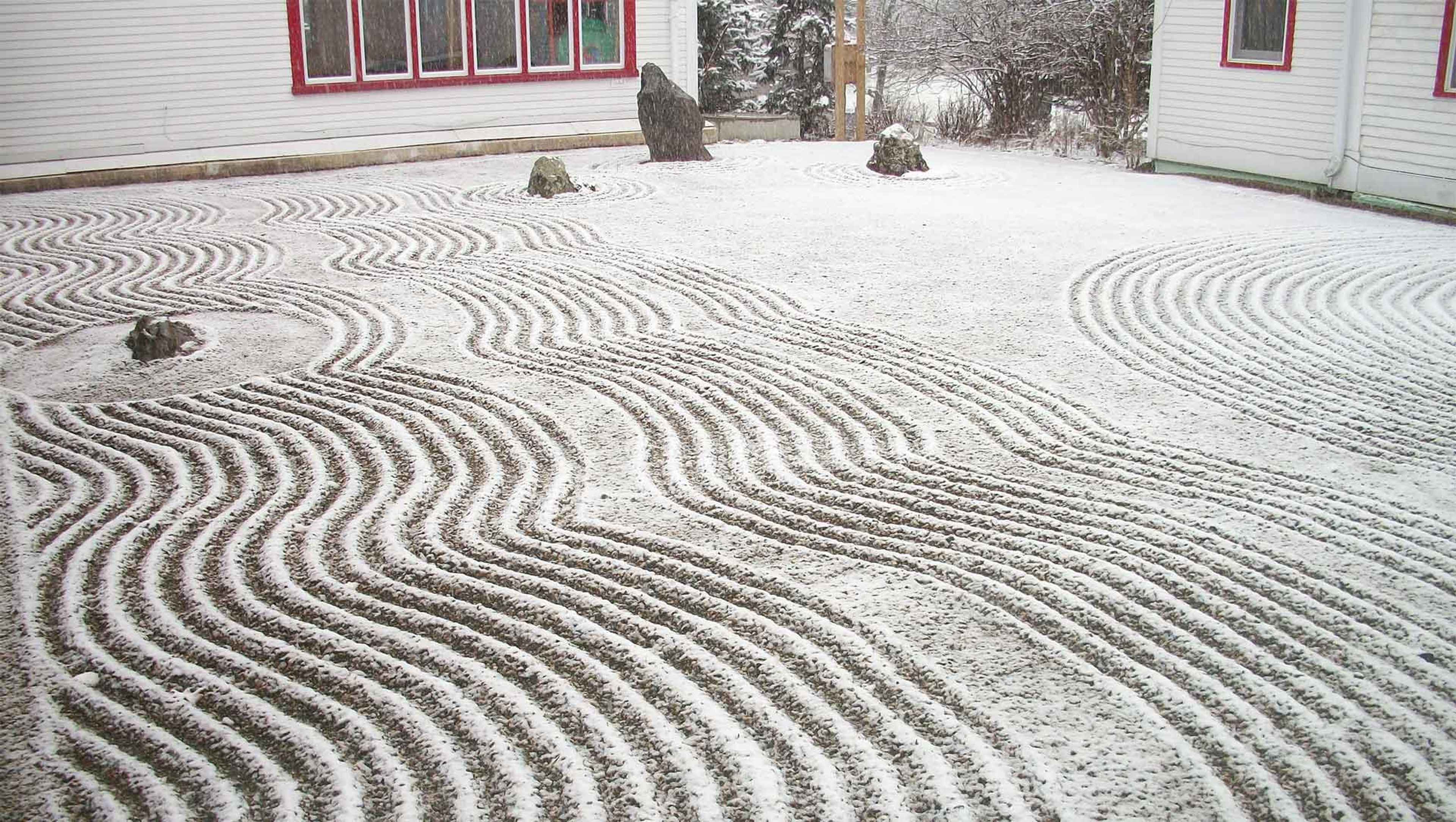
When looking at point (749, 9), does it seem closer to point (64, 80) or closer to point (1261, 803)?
point (64, 80)

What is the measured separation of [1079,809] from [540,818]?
1.24 meters

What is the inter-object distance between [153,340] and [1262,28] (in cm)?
1062

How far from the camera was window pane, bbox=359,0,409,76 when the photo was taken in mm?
14250

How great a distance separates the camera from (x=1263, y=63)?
11.7 metres

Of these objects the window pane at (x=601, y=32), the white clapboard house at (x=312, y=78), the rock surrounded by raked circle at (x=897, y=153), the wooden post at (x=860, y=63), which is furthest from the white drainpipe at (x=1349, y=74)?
the window pane at (x=601, y=32)

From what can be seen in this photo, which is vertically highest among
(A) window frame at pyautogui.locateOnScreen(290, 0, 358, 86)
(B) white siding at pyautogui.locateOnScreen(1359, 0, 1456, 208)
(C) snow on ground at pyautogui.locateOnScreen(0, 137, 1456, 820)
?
(A) window frame at pyautogui.locateOnScreen(290, 0, 358, 86)

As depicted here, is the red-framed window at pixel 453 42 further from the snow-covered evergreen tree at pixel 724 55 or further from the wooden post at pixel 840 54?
the snow-covered evergreen tree at pixel 724 55

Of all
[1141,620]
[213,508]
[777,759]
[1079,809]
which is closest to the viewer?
[1079,809]

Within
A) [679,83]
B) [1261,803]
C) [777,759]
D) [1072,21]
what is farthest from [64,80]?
[1261,803]

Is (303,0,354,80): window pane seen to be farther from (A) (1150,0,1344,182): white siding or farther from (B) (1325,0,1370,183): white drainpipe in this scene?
(B) (1325,0,1370,183): white drainpipe

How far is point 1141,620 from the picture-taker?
360 cm

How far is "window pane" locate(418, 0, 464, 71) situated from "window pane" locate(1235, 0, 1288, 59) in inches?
354

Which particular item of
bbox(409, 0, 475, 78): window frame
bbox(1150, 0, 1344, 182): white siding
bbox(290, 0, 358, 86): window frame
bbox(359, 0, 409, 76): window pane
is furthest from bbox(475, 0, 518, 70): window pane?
bbox(1150, 0, 1344, 182): white siding

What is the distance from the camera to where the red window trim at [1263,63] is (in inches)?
449
